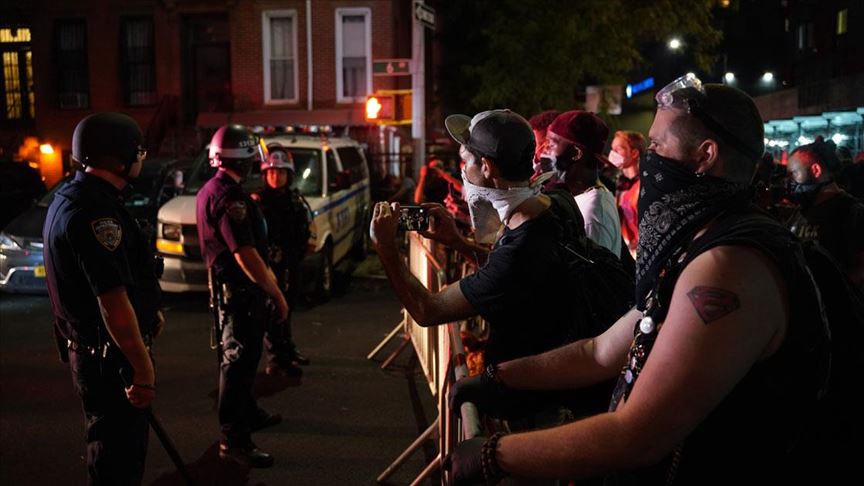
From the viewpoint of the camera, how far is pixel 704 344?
1.41m

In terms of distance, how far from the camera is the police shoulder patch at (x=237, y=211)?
4809mm

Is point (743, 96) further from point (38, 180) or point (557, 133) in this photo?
point (38, 180)

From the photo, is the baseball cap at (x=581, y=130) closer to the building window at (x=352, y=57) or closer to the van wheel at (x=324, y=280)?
the van wheel at (x=324, y=280)

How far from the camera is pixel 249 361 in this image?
4.92 m

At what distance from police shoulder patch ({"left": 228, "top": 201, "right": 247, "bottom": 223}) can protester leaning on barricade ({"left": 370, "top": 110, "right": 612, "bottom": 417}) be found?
2.33 meters

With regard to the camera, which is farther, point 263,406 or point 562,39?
point 562,39

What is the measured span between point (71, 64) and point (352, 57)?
8.63 meters

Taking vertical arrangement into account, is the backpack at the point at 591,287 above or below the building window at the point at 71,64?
below

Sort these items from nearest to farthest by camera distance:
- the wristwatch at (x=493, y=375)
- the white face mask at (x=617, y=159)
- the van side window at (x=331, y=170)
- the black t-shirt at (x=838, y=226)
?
the wristwatch at (x=493, y=375)
the black t-shirt at (x=838, y=226)
the white face mask at (x=617, y=159)
the van side window at (x=331, y=170)

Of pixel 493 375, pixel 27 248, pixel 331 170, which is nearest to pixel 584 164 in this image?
pixel 493 375

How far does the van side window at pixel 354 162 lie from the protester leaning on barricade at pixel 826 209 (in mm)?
8195

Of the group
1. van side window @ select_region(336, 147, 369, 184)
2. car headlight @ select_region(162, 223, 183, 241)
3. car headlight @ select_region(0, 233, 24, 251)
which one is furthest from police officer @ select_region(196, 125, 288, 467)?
van side window @ select_region(336, 147, 369, 184)

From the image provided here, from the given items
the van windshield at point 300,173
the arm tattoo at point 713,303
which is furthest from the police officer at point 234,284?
the van windshield at point 300,173

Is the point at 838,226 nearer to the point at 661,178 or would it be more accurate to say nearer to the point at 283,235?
the point at 661,178
